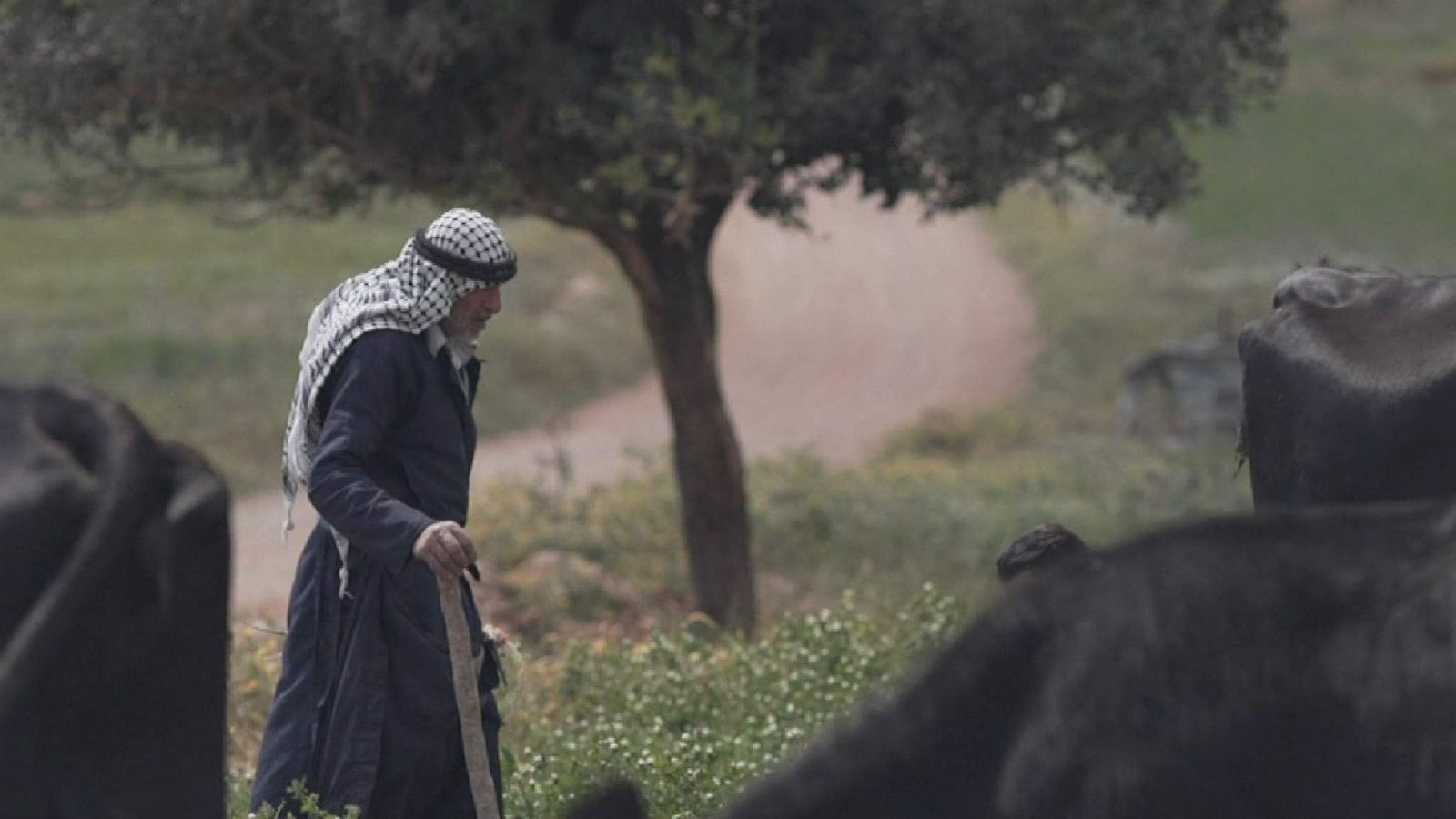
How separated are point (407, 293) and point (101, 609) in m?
1.40

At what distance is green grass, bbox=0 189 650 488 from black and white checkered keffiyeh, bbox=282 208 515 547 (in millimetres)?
11367

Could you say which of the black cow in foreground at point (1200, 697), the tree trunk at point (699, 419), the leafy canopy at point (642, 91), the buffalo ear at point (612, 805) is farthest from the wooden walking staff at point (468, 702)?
the tree trunk at point (699, 419)

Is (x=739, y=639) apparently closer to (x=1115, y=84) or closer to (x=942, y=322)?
(x=1115, y=84)

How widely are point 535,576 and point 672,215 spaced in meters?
3.29

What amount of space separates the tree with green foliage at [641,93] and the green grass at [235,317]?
641cm

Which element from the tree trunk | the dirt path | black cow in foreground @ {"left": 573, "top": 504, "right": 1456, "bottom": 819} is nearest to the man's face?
black cow in foreground @ {"left": 573, "top": 504, "right": 1456, "bottom": 819}

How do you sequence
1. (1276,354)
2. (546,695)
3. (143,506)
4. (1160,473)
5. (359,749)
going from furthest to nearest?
1. (1160,473)
2. (546,695)
3. (1276,354)
4. (359,749)
5. (143,506)

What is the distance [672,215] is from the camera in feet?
33.9

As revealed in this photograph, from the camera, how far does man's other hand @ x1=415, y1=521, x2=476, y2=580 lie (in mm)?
5309

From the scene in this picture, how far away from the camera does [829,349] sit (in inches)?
1043

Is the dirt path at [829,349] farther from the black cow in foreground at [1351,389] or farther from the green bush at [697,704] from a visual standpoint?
the black cow in foreground at [1351,389]

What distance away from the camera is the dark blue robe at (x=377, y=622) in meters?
5.59

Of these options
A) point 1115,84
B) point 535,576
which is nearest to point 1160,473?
point 535,576

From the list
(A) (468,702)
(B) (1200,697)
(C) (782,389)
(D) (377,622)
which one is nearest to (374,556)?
(D) (377,622)
